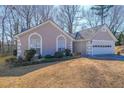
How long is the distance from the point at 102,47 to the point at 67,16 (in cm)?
1630

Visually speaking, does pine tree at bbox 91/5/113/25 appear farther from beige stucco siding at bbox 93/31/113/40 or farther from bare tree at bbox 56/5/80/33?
beige stucco siding at bbox 93/31/113/40

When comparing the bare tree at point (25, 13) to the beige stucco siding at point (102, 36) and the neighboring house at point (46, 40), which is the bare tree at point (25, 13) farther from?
the neighboring house at point (46, 40)

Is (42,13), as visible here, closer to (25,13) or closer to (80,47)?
(25,13)

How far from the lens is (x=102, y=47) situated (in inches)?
1188

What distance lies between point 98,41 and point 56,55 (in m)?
8.12

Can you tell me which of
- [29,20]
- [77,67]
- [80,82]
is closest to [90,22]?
[29,20]

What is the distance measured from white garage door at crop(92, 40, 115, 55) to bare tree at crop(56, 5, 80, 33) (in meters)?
14.1

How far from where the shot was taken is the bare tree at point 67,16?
44.0 metres

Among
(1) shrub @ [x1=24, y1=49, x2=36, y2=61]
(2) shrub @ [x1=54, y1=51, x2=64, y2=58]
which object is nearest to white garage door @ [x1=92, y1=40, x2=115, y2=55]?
(2) shrub @ [x1=54, y1=51, x2=64, y2=58]

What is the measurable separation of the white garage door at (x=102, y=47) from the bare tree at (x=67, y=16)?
555 inches

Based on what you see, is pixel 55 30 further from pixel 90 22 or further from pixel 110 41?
pixel 90 22

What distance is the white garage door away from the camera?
29547mm

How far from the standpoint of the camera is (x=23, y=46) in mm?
23453

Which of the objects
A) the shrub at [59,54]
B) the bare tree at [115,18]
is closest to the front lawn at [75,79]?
the shrub at [59,54]
